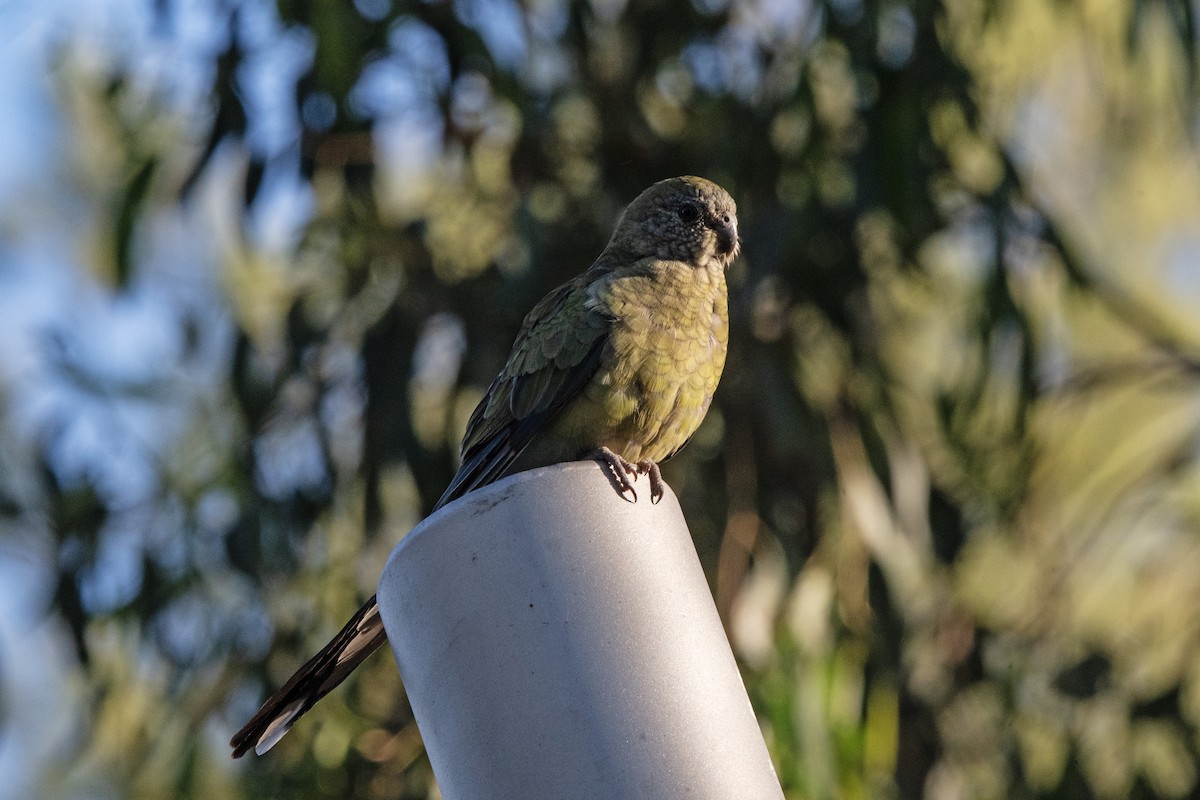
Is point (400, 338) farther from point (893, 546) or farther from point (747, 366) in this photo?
point (893, 546)

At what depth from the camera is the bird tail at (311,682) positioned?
220 centimetres

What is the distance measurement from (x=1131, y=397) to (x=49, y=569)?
349 centimetres

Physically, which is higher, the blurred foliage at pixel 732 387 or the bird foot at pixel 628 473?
the bird foot at pixel 628 473

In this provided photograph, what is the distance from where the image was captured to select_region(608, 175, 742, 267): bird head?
3090 mm

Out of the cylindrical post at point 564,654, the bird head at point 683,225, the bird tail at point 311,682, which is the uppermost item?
the cylindrical post at point 564,654

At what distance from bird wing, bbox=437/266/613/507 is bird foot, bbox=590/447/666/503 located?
15 centimetres

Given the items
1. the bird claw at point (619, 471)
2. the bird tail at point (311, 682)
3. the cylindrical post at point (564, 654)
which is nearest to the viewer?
the cylindrical post at point (564, 654)

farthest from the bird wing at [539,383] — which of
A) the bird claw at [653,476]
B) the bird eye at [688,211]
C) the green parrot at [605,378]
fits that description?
the bird eye at [688,211]

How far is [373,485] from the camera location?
432cm

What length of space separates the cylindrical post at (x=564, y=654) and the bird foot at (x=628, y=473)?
0.54ft

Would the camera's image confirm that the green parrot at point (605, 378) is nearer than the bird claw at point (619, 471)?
No

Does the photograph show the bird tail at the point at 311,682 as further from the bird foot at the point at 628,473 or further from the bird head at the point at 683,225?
the bird head at the point at 683,225

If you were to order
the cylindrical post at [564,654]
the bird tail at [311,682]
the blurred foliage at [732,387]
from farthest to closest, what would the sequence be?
the blurred foliage at [732,387] → the bird tail at [311,682] → the cylindrical post at [564,654]

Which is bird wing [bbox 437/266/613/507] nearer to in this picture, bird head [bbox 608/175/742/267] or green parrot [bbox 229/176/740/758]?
green parrot [bbox 229/176/740/758]
